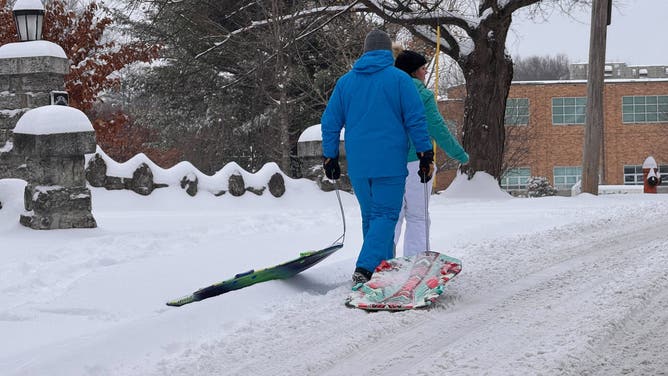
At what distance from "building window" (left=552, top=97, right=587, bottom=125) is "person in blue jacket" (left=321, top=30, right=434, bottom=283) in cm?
4981

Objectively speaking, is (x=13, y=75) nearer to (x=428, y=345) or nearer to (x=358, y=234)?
(x=358, y=234)

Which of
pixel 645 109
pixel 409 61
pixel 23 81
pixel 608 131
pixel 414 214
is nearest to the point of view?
pixel 414 214

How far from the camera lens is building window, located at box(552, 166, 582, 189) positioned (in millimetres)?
55188

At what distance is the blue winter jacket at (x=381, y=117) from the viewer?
22.2 ft

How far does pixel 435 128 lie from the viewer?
24.7ft

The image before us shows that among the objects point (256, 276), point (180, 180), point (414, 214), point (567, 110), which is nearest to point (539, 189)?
point (180, 180)

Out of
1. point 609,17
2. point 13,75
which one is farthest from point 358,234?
point 609,17

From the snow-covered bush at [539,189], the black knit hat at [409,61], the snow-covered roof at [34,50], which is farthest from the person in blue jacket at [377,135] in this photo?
the snow-covered bush at [539,189]

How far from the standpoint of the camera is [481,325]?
18.6 ft

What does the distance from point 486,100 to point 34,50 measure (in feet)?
26.8

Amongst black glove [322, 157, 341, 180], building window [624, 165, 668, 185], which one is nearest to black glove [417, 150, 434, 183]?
black glove [322, 157, 341, 180]

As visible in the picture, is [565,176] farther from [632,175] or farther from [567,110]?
[632,175]

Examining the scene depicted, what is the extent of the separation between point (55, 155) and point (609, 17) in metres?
14.5

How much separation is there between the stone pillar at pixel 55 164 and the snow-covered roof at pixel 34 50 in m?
3.56
